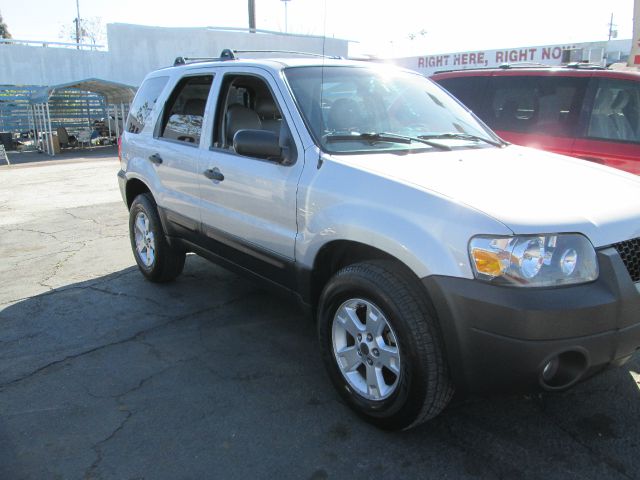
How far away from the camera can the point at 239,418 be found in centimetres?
308

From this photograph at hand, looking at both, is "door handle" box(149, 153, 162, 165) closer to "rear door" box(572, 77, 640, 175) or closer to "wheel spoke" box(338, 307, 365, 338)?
"wheel spoke" box(338, 307, 365, 338)

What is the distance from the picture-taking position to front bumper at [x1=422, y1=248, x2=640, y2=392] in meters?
2.28

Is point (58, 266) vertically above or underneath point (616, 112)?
underneath

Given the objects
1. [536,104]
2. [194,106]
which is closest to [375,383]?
[194,106]

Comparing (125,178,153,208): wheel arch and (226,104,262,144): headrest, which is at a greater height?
(226,104,262,144): headrest

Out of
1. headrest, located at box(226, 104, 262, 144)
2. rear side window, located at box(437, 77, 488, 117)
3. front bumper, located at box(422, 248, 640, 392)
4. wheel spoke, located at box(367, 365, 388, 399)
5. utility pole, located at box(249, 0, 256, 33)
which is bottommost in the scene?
wheel spoke, located at box(367, 365, 388, 399)

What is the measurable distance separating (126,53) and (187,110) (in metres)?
23.6

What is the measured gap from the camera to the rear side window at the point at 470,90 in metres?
6.43

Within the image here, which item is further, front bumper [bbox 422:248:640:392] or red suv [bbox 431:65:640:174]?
red suv [bbox 431:65:640:174]

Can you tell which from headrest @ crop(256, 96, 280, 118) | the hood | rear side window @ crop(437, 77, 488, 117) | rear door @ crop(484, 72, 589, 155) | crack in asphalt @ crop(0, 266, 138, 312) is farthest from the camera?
rear side window @ crop(437, 77, 488, 117)

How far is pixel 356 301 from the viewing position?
2908mm

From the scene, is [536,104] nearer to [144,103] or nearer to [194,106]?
[194,106]

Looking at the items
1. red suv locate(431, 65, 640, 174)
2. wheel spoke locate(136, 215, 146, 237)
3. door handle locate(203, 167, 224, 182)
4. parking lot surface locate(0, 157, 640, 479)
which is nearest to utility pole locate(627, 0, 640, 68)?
red suv locate(431, 65, 640, 174)

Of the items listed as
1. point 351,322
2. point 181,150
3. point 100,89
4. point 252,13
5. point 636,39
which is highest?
point 252,13
